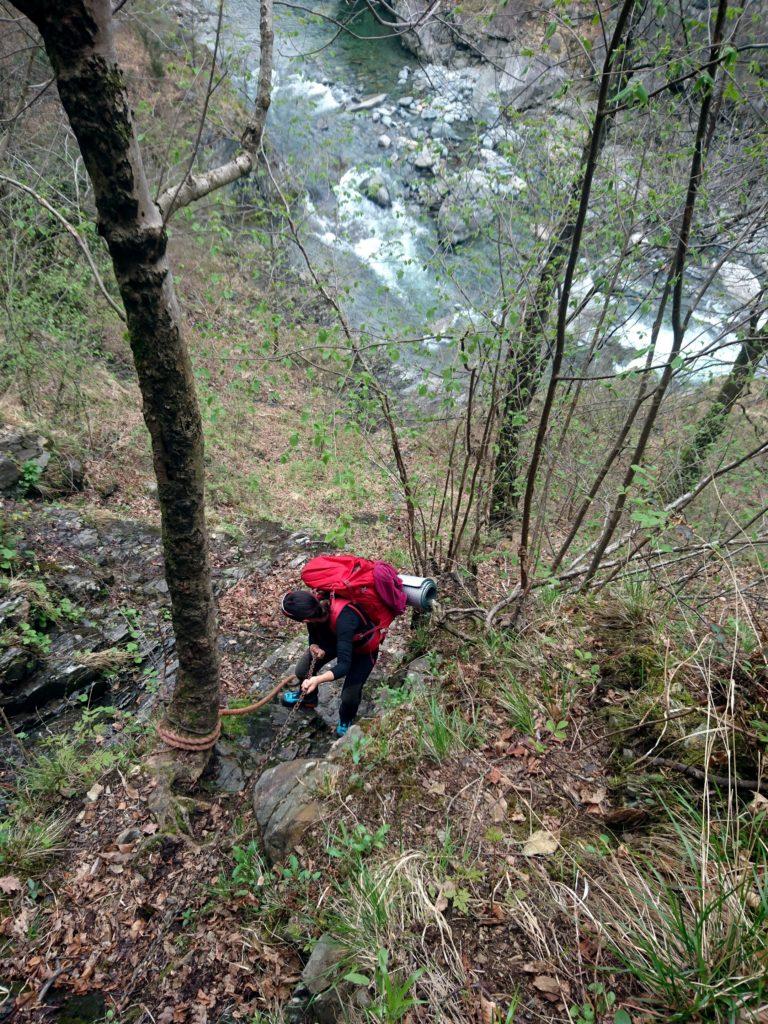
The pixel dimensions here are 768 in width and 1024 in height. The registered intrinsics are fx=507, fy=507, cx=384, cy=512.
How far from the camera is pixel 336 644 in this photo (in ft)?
12.9

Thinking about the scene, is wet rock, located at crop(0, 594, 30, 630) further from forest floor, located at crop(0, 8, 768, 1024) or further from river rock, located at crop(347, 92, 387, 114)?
river rock, located at crop(347, 92, 387, 114)

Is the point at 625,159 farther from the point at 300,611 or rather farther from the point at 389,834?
the point at 389,834

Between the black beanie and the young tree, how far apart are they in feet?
1.76

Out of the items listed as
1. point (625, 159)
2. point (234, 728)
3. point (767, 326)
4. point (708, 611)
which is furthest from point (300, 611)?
point (625, 159)

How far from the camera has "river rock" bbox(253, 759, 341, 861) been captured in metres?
2.98

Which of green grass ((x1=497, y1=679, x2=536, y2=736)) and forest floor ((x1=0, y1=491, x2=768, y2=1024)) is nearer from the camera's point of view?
forest floor ((x1=0, y1=491, x2=768, y2=1024))

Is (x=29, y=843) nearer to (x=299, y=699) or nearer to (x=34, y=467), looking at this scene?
(x=299, y=699)

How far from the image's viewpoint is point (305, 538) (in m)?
7.91

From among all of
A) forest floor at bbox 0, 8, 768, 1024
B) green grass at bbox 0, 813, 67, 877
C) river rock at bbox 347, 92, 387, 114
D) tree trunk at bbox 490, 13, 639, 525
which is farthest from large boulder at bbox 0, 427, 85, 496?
river rock at bbox 347, 92, 387, 114

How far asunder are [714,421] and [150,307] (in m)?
5.23

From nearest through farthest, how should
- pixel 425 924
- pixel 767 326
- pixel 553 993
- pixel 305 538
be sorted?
pixel 553 993 < pixel 425 924 < pixel 767 326 < pixel 305 538

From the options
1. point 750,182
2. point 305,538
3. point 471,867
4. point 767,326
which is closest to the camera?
point 471,867

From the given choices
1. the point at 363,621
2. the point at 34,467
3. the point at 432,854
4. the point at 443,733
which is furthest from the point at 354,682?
the point at 34,467

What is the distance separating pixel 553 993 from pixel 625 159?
5.93 meters
